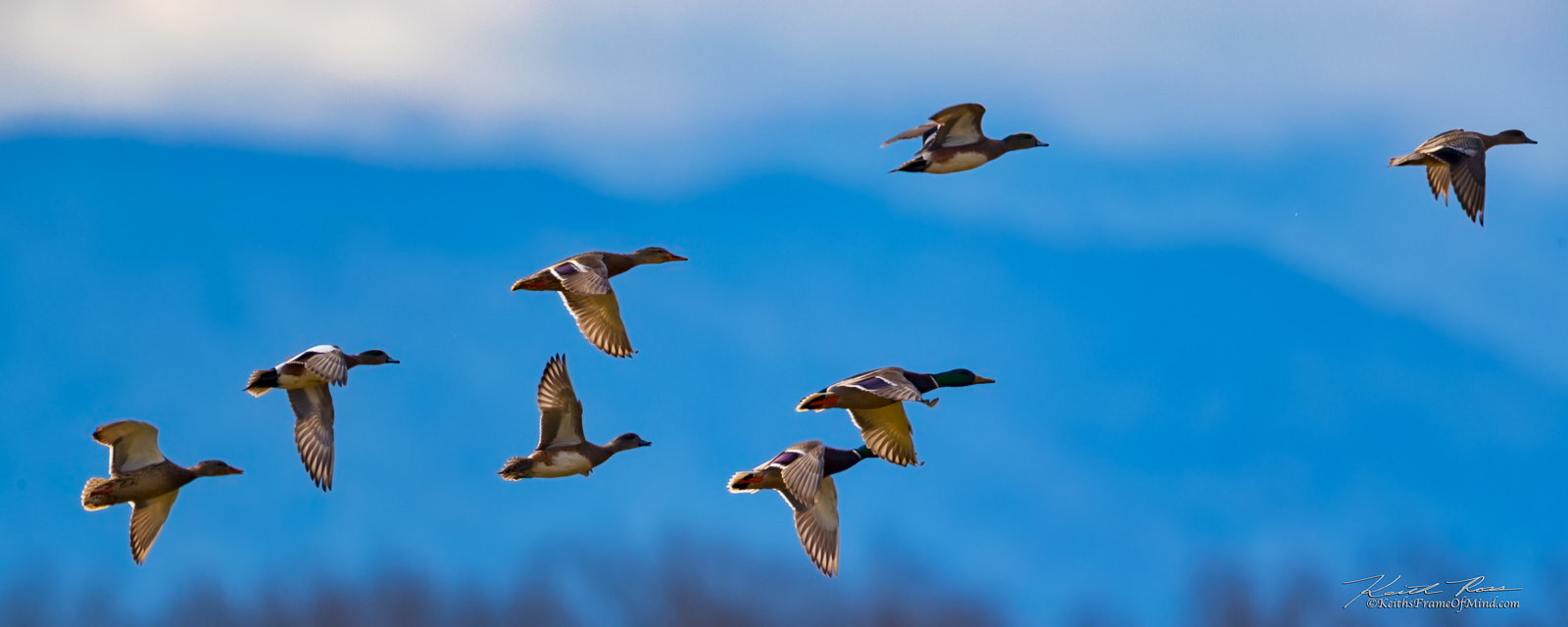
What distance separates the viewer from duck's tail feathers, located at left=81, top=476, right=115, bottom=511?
1599 cm

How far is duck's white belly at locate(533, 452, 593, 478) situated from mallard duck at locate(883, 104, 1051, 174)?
4.73 m

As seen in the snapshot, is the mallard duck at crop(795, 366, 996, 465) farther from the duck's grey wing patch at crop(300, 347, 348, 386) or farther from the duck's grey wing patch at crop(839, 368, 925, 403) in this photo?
the duck's grey wing patch at crop(300, 347, 348, 386)

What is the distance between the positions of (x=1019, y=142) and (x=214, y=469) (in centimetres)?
948

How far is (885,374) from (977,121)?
11.4 feet

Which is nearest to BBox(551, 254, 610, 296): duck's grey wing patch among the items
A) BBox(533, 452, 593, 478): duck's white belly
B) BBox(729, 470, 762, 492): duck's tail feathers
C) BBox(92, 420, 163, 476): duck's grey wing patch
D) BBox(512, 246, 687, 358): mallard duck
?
BBox(512, 246, 687, 358): mallard duck

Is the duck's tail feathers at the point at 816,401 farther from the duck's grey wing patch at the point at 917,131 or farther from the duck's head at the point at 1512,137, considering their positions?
the duck's head at the point at 1512,137

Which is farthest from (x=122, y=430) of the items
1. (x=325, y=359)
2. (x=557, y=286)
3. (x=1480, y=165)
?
(x=1480, y=165)

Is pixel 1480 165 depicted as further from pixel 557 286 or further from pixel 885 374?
pixel 557 286

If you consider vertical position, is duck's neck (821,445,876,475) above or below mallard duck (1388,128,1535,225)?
below

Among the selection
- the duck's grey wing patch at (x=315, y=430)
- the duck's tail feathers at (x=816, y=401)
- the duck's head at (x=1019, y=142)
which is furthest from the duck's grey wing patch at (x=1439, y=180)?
the duck's grey wing patch at (x=315, y=430)

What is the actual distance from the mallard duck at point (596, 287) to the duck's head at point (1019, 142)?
3937mm

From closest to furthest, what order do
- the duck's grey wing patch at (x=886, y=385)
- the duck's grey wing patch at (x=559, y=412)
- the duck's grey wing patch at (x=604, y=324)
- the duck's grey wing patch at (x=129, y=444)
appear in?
the duck's grey wing patch at (x=886, y=385)
the duck's grey wing patch at (x=129, y=444)
the duck's grey wing patch at (x=559, y=412)
the duck's grey wing patch at (x=604, y=324)

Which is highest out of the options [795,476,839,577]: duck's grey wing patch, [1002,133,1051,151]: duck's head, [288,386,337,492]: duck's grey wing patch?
[1002,133,1051,151]: duck's head

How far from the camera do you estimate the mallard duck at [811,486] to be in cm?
1472
